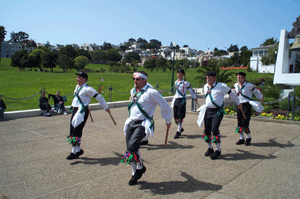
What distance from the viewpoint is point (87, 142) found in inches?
289

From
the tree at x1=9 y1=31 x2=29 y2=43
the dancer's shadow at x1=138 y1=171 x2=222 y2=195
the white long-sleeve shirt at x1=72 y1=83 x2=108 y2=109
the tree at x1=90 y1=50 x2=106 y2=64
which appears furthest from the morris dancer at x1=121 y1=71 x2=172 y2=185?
the tree at x1=9 y1=31 x2=29 y2=43

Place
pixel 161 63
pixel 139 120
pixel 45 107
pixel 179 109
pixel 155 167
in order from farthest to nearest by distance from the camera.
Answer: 1. pixel 161 63
2. pixel 45 107
3. pixel 179 109
4. pixel 155 167
5. pixel 139 120

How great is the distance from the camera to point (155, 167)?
525cm

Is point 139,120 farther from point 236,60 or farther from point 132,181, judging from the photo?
point 236,60

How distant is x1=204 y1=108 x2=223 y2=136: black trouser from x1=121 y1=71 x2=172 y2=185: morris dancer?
1683 millimetres

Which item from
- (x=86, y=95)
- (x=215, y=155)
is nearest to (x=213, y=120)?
(x=215, y=155)

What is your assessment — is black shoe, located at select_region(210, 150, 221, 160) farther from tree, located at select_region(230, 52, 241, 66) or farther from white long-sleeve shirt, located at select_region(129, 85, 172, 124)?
tree, located at select_region(230, 52, 241, 66)

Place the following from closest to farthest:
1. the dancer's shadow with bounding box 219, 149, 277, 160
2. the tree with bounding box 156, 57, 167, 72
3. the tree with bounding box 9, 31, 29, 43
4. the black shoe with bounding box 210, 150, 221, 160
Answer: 1. the black shoe with bounding box 210, 150, 221, 160
2. the dancer's shadow with bounding box 219, 149, 277, 160
3. the tree with bounding box 156, 57, 167, 72
4. the tree with bounding box 9, 31, 29, 43

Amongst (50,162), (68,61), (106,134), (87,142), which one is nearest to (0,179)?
(50,162)

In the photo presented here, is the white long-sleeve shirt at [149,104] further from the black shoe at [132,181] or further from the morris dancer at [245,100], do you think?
the morris dancer at [245,100]

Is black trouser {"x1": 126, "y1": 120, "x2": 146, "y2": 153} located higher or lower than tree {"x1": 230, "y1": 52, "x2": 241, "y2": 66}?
lower

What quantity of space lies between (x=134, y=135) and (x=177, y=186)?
1.21 m

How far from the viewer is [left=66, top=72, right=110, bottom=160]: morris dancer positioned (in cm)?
578

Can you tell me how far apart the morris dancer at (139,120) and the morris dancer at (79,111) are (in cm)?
146
